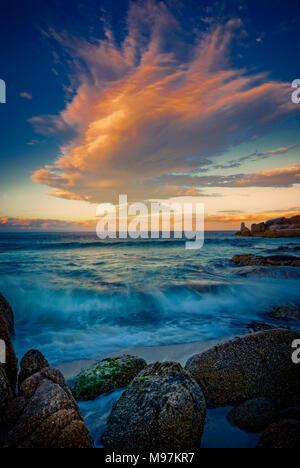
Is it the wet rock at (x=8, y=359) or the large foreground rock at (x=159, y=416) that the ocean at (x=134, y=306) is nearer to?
the wet rock at (x=8, y=359)

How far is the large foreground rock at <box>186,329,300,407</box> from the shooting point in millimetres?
2955

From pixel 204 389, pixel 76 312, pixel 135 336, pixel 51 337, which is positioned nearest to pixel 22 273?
pixel 76 312

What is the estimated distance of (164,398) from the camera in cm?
233

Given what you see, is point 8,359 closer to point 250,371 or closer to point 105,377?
point 105,377

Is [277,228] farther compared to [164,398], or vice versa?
[277,228]

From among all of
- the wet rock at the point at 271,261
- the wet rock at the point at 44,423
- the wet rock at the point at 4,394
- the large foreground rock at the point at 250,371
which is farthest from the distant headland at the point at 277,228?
the wet rock at the point at 4,394

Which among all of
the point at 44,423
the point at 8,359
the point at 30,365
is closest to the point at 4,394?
the point at 44,423

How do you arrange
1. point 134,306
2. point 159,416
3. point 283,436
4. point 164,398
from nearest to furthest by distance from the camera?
point 283,436
point 159,416
point 164,398
point 134,306

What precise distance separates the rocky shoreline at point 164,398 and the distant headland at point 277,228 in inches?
2236

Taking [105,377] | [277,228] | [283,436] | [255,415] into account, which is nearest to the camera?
[283,436]

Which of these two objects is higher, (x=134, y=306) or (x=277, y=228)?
(x=277, y=228)

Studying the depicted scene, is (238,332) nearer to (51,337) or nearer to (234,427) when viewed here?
(234,427)

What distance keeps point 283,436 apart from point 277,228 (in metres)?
63.3

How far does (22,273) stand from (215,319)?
11.6 metres
